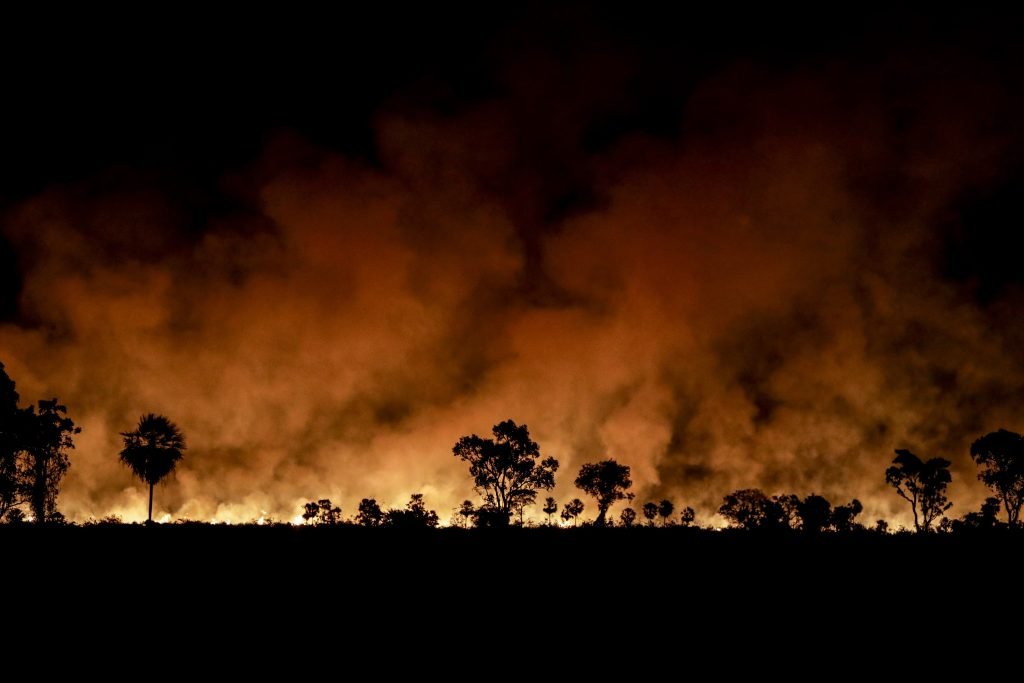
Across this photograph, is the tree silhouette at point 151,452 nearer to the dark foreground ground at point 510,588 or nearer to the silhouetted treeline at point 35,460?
the silhouetted treeline at point 35,460

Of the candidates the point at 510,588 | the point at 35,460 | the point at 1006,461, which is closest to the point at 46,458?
the point at 35,460

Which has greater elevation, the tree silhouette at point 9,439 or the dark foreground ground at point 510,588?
the tree silhouette at point 9,439

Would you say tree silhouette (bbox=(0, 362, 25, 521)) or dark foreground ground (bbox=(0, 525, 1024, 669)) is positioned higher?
tree silhouette (bbox=(0, 362, 25, 521))

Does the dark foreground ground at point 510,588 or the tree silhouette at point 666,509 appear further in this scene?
the tree silhouette at point 666,509

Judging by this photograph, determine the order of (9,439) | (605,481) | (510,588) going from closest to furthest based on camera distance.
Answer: (510,588), (9,439), (605,481)

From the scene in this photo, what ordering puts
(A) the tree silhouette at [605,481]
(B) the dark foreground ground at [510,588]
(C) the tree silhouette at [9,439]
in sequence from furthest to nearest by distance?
(A) the tree silhouette at [605,481], (C) the tree silhouette at [9,439], (B) the dark foreground ground at [510,588]

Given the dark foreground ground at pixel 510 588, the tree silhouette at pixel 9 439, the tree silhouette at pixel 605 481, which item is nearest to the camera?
the dark foreground ground at pixel 510 588

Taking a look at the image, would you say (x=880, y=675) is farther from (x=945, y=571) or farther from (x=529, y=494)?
(x=529, y=494)

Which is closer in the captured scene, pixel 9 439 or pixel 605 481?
pixel 9 439

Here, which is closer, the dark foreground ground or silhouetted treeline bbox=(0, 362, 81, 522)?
the dark foreground ground

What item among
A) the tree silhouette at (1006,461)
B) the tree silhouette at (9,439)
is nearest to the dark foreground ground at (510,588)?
the tree silhouette at (9,439)

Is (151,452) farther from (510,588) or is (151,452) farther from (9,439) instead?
(510,588)

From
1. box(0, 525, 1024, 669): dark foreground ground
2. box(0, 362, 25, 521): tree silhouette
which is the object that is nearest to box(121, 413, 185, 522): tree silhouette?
box(0, 362, 25, 521): tree silhouette

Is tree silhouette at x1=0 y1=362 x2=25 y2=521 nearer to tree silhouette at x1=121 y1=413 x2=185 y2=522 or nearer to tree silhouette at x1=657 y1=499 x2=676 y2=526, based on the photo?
tree silhouette at x1=121 y1=413 x2=185 y2=522
